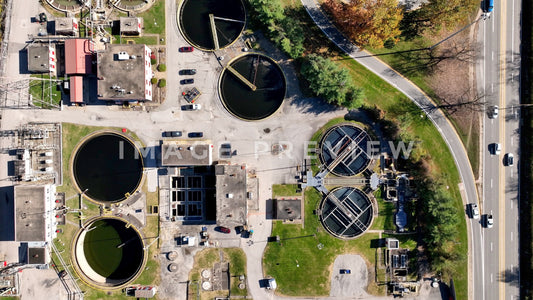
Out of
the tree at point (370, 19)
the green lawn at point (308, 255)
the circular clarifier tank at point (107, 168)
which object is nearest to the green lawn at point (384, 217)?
the green lawn at point (308, 255)

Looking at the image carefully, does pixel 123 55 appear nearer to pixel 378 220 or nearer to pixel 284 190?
pixel 284 190

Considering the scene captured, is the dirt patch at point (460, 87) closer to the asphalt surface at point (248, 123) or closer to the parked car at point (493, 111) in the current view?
the parked car at point (493, 111)

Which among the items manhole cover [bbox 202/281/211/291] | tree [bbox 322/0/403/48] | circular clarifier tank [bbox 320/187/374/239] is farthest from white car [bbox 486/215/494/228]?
manhole cover [bbox 202/281/211/291]

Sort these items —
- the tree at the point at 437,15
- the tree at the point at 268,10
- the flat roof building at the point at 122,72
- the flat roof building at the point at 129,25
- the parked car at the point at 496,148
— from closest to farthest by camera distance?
the flat roof building at the point at 122,72 → the tree at the point at 268,10 → the tree at the point at 437,15 → the flat roof building at the point at 129,25 → the parked car at the point at 496,148

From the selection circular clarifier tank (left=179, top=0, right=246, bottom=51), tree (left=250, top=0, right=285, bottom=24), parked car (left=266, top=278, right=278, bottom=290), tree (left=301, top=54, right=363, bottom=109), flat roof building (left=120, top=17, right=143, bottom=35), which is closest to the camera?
tree (left=301, top=54, right=363, bottom=109)

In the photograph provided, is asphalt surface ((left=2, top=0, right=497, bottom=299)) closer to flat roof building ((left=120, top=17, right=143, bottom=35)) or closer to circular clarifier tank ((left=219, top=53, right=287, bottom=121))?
circular clarifier tank ((left=219, top=53, right=287, bottom=121))

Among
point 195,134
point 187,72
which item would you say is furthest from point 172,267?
point 187,72
